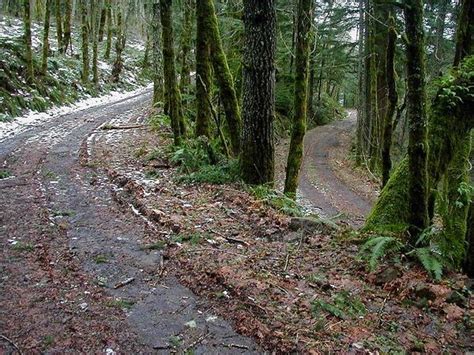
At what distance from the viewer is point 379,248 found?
16.1ft

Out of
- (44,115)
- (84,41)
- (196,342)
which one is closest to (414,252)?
(196,342)

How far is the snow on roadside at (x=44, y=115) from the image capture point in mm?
15266

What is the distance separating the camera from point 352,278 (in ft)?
16.0

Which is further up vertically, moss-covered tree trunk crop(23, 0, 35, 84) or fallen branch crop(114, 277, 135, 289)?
moss-covered tree trunk crop(23, 0, 35, 84)

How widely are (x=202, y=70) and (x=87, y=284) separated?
7415mm

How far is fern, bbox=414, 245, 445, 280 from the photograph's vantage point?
4.50 metres

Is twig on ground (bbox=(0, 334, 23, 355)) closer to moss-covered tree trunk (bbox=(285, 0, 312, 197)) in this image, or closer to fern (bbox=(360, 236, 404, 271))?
fern (bbox=(360, 236, 404, 271))

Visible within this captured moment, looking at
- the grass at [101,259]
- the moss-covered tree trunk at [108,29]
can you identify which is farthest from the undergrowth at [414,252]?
the moss-covered tree trunk at [108,29]

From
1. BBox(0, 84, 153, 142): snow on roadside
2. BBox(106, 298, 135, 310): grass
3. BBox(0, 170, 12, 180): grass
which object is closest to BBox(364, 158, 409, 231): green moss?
BBox(106, 298, 135, 310): grass

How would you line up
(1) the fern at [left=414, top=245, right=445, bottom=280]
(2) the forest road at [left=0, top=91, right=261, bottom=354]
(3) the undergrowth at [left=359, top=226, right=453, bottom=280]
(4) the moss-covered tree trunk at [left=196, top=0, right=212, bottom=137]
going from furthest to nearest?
(4) the moss-covered tree trunk at [left=196, top=0, right=212, bottom=137]
(3) the undergrowth at [left=359, top=226, right=453, bottom=280]
(1) the fern at [left=414, top=245, right=445, bottom=280]
(2) the forest road at [left=0, top=91, right=261, bottom=354]

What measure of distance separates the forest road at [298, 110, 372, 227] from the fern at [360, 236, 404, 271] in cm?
477

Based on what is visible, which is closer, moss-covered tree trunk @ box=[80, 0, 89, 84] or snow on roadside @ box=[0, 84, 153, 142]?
snow on roadside @ box=[0, 84, 153, 142]

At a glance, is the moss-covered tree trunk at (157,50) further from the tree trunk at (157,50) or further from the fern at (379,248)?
the fern at (379,248)

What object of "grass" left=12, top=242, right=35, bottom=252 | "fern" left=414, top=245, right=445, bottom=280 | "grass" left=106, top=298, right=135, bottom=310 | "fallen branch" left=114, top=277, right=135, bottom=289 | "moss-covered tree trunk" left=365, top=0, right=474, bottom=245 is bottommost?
"grass" left=106, top=298, right=135, bottom=310
